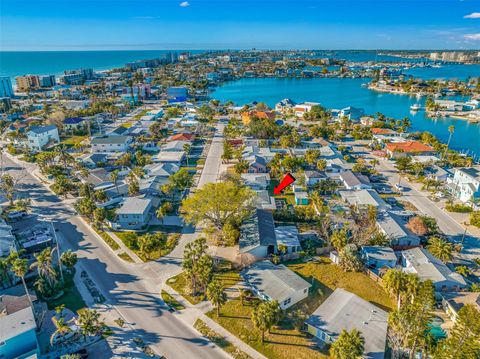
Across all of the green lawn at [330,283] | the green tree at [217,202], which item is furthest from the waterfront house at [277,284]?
the green tree at [217,202]

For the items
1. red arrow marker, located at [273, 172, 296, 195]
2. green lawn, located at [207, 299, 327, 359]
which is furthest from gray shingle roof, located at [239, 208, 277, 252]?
red arrow marker, located at [273, 172, 296, 195]

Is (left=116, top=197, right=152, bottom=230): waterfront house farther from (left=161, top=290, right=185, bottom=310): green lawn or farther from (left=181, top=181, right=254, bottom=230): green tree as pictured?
(left=161, top=290, right=185, bottom=310): green lawn

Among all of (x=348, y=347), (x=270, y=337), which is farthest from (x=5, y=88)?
(x=348, y=347)

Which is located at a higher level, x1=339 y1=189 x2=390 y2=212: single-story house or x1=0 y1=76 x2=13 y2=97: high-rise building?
x1=0 y1=76 x2=13 y2=97: high-rise building

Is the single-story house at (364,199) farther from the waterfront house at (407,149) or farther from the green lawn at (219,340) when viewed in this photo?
the green lawn at (219,340)

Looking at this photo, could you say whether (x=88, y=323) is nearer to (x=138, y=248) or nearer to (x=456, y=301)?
(x=138, y=248)

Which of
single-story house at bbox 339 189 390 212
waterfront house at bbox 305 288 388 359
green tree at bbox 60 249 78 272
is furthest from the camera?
single-story house at bbox 339 189 390 212
